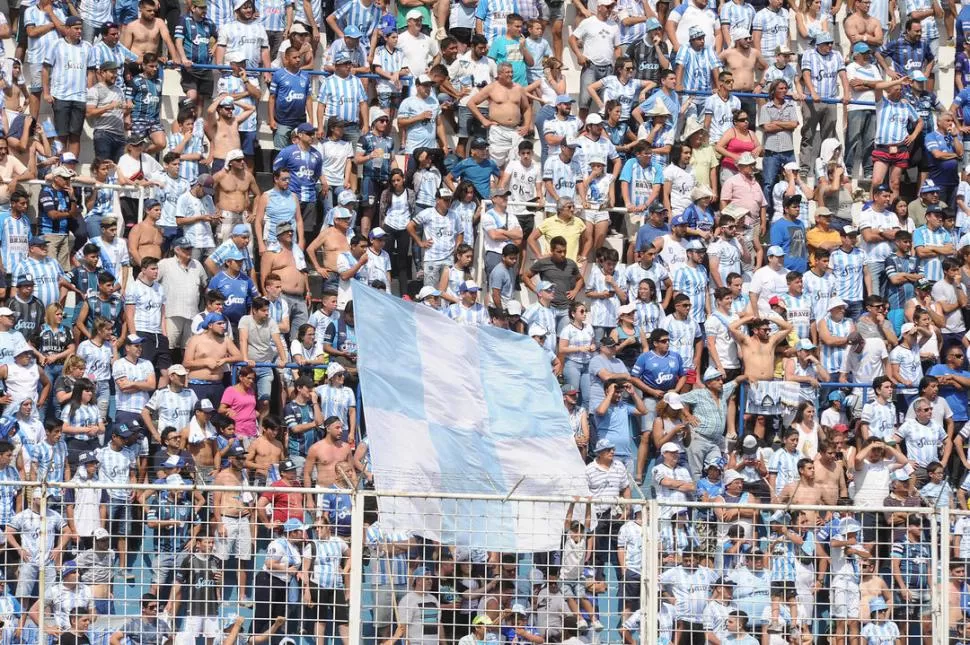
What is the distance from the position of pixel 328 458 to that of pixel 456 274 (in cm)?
358

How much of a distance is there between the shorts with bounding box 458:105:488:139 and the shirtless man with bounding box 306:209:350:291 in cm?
226

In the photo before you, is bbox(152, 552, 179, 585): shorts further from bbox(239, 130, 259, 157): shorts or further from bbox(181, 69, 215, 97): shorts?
bbox(181, 69, 215, 97): shorts

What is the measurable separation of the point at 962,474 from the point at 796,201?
3708mm

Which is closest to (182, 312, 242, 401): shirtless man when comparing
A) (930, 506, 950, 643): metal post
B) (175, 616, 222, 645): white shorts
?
(175, 616, 222, 645): white shorts

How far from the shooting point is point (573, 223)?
941 inches

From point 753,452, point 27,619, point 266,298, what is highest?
point 266,298

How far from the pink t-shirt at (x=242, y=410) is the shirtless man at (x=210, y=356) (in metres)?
0.22

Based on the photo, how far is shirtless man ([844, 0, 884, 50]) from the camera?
2658 centimetres

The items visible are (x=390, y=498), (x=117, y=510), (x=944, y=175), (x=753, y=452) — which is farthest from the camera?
(x=944, y=175)

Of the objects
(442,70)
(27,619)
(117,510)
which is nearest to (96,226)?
(442,70)

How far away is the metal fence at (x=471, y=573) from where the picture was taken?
14.3m

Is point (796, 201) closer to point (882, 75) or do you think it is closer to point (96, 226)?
point (882, 75)

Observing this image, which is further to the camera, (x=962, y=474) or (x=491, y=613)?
(x=962, y=474)

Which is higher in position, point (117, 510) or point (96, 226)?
point (96, 226)
